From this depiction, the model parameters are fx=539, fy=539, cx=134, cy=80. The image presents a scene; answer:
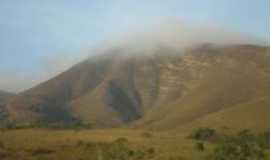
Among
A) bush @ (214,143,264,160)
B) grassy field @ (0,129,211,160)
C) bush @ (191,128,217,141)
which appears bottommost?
bush @ (191,128,217,141)

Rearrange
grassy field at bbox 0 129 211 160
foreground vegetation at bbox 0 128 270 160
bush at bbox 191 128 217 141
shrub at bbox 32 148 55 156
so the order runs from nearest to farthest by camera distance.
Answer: foreground vegetation at bbox 0 128 270 160
grassy field at bbox 0 129 211 160
shrub at bbox 32 148 55 156
bush at bbox 191 128 217 141

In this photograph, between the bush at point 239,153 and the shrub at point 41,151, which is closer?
the bush at point 239,153

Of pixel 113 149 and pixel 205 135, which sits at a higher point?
pixel 113 149

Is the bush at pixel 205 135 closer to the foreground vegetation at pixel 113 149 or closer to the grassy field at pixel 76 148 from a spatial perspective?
the foreground vegetation at pixel 113 149

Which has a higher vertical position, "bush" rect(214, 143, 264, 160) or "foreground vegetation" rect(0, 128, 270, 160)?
"bush" rect(214, 143, 264, 160)

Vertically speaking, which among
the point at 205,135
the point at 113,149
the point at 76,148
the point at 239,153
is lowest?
the point at 205,135

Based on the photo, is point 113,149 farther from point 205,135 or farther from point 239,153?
point 205,135

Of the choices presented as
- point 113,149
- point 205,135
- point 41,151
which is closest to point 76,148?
point 41,151

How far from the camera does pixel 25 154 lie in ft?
273

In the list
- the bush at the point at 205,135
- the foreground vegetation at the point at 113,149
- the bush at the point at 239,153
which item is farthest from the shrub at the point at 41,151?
the bush at the point at 205,135

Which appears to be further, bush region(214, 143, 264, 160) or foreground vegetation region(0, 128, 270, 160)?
foreground vegetation region(0, 128, 270, 160)

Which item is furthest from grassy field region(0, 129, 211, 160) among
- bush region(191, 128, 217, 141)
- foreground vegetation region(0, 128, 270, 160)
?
bush region(191, 128, 217, 141)

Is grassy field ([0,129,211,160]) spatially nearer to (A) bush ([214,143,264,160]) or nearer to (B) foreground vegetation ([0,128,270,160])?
(B) foreground vegetation ([0,128,270,160])

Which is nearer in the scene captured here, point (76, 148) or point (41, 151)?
point (41, 151)
